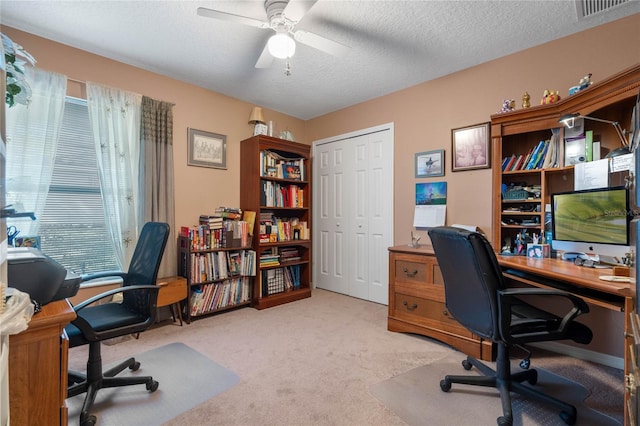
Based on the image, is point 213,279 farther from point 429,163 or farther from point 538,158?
point 538,158

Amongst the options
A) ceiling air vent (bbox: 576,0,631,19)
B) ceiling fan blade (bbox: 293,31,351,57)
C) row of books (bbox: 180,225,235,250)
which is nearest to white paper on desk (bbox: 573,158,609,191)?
ceiling air vent (bbox: 576,0,631,19)

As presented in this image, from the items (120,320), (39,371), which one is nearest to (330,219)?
(120,320)

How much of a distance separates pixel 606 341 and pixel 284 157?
3560 mm

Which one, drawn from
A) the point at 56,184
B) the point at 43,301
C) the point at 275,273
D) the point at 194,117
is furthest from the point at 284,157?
the point at 43,301

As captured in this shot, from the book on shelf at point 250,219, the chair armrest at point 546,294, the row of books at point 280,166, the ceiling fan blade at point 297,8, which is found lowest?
the chair armrest at point 546,294

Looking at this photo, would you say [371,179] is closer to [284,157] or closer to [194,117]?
[284,157]

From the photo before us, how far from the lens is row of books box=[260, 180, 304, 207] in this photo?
11.5 ft

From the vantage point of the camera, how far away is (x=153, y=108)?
2844 millimetres

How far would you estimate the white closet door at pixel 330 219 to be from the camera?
3.96 m

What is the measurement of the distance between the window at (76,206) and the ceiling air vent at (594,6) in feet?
12.7

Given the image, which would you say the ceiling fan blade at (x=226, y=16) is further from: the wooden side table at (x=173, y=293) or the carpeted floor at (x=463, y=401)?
Result: the carpeted floor at (x=463, y=401)

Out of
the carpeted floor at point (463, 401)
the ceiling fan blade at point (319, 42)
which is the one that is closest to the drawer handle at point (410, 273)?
the carpeted floor at point (463, 401)

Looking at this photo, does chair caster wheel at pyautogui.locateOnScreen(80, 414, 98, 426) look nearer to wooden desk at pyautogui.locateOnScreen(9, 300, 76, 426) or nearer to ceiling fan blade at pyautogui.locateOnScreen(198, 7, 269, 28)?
wooden desk at pyautogui.locateOnScreen(9, 300, 76, 426)

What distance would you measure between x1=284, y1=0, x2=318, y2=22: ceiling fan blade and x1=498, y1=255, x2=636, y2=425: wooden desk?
203 centimetres
